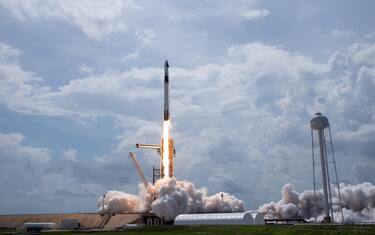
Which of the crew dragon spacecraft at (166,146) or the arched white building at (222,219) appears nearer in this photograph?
the arched white building at (222,219)

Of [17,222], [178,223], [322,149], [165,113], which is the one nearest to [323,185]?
[322,149]

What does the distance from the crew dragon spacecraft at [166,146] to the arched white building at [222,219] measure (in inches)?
796

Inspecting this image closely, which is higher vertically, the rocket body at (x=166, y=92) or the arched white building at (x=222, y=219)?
the rocket body at (x=166, y=92)

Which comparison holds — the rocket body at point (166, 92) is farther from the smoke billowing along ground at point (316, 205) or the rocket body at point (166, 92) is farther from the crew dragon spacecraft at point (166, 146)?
the smoke billowing along ground at point (316, 205)

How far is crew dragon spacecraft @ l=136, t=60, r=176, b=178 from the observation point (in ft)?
408

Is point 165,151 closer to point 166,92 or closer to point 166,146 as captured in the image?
point 166,146

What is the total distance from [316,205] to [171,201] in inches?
1629

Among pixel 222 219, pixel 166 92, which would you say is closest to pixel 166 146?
pixel 166 92

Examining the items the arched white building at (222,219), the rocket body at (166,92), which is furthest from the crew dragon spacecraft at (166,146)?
the arched white building at (222,219)

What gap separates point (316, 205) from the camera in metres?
130

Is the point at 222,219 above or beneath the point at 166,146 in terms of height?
beneath

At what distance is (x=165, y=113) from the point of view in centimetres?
12388

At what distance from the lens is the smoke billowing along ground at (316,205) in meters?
126

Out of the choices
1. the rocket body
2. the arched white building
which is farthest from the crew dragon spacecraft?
the arched white building
